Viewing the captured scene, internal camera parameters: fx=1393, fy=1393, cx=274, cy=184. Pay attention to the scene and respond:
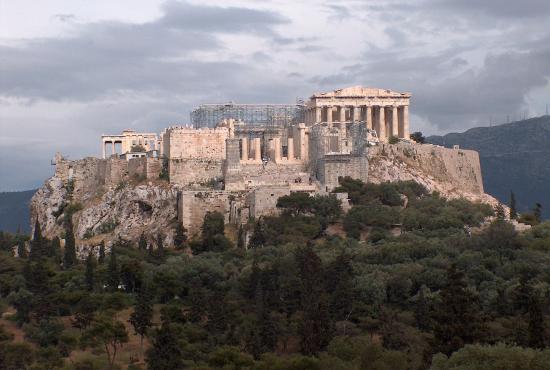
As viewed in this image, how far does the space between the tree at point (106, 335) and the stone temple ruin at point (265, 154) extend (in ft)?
62.2

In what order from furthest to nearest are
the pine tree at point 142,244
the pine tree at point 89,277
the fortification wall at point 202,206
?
the fortification wall at point 202,206 → the pine tree at point 142,244 → the pine tree at point 89,277

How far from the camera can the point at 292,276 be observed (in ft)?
252

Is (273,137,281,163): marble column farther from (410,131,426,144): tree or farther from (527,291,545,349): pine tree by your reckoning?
(527,291,545,349): pine tree

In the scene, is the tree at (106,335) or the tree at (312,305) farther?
the tree at (106,335)

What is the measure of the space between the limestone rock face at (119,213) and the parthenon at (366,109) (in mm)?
12985

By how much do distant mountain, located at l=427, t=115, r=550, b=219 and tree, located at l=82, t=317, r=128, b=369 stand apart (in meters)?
78.6

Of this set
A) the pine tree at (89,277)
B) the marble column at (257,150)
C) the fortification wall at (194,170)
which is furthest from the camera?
the marble column at (257,150)

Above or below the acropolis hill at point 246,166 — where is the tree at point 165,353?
below

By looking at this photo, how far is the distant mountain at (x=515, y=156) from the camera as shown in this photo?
515 ft

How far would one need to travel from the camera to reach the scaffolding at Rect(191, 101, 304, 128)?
103250mm

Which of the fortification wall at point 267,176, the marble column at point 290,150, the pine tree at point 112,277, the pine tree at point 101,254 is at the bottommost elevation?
the pine tree at point 112,277

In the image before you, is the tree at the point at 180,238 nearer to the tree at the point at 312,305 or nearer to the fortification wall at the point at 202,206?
the fortification wall at the point at 202,206

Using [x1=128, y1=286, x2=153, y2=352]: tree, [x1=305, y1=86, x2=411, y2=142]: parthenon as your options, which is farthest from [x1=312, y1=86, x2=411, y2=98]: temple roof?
[x1=128, y1=286, x2=153, y2=352]: tree

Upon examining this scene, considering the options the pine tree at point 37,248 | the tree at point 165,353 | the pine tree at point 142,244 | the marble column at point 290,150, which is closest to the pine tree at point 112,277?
the pine tree at point 142,244
